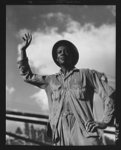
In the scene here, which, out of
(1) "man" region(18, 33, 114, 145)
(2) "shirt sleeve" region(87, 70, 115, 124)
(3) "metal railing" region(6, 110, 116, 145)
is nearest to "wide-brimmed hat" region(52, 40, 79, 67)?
(1) "man" region(18, 33, 114, 145)

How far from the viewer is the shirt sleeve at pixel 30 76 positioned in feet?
10.8

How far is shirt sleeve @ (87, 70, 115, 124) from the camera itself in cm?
321

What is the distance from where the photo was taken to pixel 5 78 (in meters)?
3.27

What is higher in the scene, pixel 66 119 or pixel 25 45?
pixel 25 45

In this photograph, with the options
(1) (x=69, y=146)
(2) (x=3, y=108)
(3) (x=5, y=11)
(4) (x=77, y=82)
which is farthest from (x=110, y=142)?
(3) (x=5, y=11)

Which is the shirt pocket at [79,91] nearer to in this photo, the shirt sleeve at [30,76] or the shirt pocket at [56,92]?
the shirt pocket at [56,92]

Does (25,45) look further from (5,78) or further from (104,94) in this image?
(104,94)

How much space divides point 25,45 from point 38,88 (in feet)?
1.24

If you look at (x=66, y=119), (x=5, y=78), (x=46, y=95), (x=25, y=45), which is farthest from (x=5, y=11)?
(x=66, y=119)

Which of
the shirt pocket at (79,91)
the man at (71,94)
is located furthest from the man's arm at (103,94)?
the shirt pocket at (79,91)

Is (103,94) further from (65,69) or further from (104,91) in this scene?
(65,69)

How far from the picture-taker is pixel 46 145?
3.22 m

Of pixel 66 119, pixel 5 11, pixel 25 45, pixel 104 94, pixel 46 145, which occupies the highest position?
pixel 5 11

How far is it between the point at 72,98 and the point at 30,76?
1.33 ft
